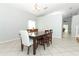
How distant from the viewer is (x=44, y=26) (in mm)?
3855

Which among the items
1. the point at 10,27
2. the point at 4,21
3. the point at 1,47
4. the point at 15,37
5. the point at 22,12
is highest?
the point at 22,12

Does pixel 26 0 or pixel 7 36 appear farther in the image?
pixel 7 36

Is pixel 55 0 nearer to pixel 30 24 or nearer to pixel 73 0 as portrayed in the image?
pixel 73 0

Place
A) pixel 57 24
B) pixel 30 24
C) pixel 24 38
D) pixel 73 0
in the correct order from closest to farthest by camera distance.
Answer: pixel 73 0 < pixel 24 38 < pixel 30 24 < pixel 57 24

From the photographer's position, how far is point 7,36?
12.1 ft

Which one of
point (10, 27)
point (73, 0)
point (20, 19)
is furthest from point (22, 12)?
point (73, 0)

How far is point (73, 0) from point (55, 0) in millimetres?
374

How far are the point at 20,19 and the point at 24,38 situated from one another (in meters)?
0.73

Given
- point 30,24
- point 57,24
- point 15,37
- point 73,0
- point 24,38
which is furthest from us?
point 57,24

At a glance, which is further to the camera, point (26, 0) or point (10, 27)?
point (10, 27)

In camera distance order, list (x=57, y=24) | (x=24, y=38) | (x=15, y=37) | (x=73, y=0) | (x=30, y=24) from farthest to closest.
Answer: (x=57, y=24) → (x=15, y=37) → (x=30, y=24) → (x=24, y=38) → (x=73, y=0)

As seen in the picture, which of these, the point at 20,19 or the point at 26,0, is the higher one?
the point at 26,0

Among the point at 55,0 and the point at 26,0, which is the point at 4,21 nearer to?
the point at 26,0

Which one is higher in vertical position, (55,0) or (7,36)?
(55,0)
